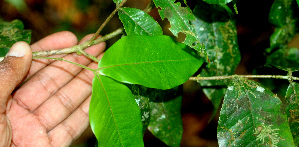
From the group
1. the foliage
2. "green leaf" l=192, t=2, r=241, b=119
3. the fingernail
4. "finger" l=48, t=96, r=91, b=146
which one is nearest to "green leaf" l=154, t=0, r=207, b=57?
the foliage

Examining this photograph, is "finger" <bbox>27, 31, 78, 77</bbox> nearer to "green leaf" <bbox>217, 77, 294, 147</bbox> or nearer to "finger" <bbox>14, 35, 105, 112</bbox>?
"finger" <bbox>14, 35, 105, 112</bbox>

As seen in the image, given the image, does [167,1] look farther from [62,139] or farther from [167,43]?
[62,139]

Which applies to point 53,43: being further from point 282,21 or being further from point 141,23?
point 282,21

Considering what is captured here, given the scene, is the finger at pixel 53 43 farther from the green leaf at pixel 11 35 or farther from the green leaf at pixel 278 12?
the green leaf at pixel 278 12

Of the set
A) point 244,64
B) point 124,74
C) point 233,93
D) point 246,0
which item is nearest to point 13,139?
point 124,74

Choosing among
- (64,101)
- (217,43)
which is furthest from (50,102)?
(217,43)
